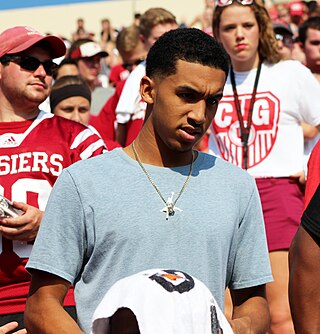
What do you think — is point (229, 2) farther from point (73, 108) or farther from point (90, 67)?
point (90, 67)

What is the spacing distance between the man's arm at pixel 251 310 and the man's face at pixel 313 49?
207 inches

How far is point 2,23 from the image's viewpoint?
39.6 m

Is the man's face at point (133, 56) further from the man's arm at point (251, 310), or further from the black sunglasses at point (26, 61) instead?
the man's arm at point (251, 310)

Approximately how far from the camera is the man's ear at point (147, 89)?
13.8ft

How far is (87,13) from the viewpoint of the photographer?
39.3 m

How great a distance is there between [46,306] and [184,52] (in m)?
1.09

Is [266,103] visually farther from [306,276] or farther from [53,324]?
[53,324]

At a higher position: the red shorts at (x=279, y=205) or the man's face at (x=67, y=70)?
the man's face at (x=67, y=70)

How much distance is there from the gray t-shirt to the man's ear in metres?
0.27

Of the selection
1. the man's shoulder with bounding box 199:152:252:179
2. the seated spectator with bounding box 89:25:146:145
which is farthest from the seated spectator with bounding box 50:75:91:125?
the man's shoulder with bounding box 199:152:252:179

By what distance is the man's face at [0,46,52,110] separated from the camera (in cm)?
584

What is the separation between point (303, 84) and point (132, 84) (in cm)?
176

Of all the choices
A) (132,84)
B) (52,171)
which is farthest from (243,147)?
(52,171)

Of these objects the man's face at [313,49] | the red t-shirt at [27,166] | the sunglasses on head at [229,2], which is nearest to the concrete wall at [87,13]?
the man's face at [313,49]
